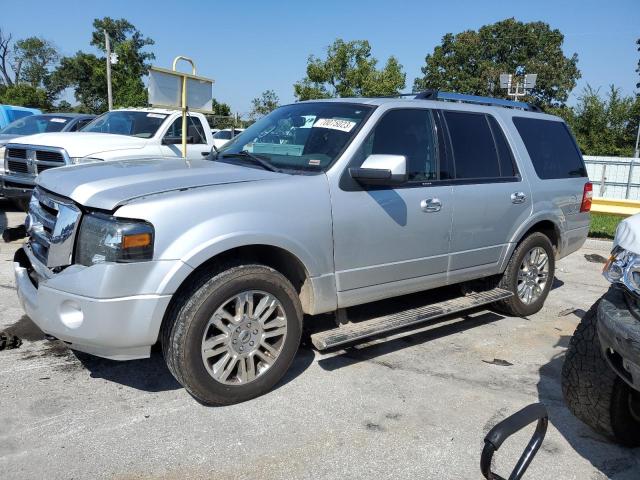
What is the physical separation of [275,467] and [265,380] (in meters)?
0.73

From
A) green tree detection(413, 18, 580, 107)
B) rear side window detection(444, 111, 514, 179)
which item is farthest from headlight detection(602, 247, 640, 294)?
green tree detection(413, 18, 580, 107)

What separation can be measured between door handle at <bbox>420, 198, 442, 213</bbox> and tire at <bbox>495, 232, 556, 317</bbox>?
131 centimetres

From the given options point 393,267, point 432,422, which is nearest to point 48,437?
point 432,422

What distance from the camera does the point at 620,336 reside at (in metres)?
2.34

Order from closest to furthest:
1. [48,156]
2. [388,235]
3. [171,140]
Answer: [388,235], [48,156], [171,140]

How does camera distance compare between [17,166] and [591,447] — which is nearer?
[591,447]

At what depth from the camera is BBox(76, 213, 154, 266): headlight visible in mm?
2854

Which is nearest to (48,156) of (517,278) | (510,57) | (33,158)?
(33,158)

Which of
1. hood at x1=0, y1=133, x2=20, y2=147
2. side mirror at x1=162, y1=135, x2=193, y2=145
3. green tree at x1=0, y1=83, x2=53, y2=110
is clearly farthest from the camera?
green tree at x1=0, y1=83, x2=53, y2=110

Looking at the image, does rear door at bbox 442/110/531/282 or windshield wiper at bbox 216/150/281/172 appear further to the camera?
rear door at bbox 442/110/531/282

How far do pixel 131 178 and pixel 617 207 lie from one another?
11.5 metres

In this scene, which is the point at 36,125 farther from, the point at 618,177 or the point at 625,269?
the point at 618,177

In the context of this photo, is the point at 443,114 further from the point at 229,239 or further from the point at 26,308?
the point at 26,308

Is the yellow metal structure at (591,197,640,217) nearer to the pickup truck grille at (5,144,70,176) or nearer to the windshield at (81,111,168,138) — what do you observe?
the windshield at (81,111,168,138)
